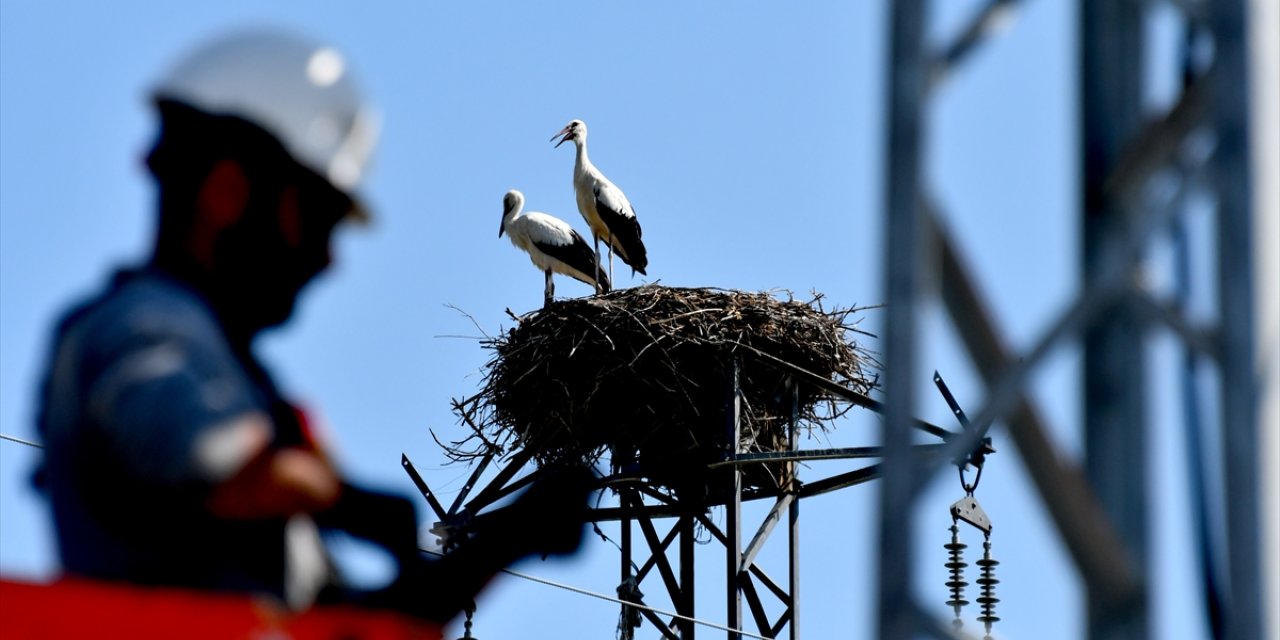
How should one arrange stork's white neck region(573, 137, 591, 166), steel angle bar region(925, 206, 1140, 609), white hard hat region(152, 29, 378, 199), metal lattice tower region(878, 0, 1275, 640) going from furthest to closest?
stork's white neck region(573, 137, 591, 166), steel angle bar region(925, 206, 1140, 609), metal lattice tower region(878, 0, 1275, 640), white hard hat region(152, 29, 378, 199)

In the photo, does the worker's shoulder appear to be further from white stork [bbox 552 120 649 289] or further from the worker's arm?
Answer: white stork [bbox 552 120 649 289]

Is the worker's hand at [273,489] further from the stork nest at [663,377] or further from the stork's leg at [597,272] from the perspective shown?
the stork's leg at [597,272]

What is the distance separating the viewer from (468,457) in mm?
13773

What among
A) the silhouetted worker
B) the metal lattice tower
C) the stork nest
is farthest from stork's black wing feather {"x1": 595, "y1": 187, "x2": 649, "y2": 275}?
the silhouetted worker

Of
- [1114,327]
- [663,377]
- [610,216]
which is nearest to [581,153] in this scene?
[610,216]

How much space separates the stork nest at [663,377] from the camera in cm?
1300

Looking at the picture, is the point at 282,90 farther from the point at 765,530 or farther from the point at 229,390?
the point at 765,530

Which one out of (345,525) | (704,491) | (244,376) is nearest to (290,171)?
(244,376)

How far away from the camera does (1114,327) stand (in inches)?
106

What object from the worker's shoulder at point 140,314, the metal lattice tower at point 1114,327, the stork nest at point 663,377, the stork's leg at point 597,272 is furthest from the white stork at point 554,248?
the worker's shoulder at point 140,314

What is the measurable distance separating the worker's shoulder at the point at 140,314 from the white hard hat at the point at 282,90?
0.54ft

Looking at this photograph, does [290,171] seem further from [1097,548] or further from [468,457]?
[468,457]

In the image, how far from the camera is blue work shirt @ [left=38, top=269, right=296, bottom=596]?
171 centimetres

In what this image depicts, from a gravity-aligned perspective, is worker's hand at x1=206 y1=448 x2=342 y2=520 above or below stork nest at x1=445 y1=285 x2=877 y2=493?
below
